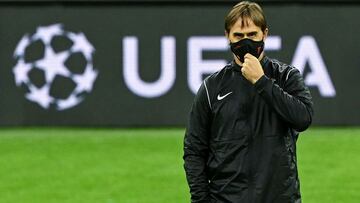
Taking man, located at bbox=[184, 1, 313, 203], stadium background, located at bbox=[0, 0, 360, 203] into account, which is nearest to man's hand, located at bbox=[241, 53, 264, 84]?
man, located at bbox=[184, 1, 313, 203]

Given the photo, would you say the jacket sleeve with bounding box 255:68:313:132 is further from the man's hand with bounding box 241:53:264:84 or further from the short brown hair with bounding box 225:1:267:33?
the short brown hair with bounding box 225:1:267:33

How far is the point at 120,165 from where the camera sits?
1154 cm

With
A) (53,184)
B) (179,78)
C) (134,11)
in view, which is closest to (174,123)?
(179,78)

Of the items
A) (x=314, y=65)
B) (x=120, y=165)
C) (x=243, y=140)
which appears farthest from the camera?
(x=314, y=65)

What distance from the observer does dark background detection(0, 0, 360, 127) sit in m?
14.9

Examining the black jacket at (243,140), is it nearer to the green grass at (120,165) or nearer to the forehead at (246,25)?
the forehead at (246,25)

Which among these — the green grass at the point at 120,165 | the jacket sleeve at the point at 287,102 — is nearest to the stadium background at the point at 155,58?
the green grass at the point at 120,165

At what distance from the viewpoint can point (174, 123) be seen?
598 inches

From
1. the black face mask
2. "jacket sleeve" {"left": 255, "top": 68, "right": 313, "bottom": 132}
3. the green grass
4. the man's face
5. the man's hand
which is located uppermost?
the man's face

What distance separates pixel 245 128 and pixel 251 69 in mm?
298

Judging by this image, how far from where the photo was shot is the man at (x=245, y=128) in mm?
4062

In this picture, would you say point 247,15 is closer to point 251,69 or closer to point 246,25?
point 246,25

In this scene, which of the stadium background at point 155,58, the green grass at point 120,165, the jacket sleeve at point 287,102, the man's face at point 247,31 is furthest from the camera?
the stadium background at point 155,58

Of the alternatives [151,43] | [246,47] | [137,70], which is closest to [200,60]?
[151,43]
